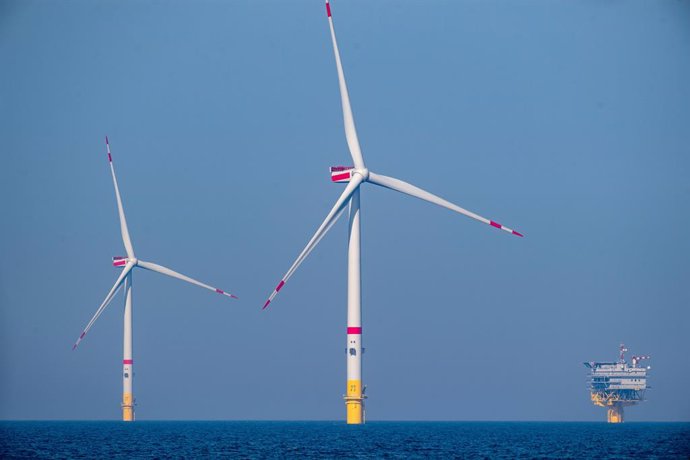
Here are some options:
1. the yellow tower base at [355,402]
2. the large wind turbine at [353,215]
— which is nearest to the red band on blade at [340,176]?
the large wind turbine at [353,215]

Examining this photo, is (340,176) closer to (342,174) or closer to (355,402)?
(342,174)

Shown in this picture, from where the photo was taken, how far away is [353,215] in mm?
165250

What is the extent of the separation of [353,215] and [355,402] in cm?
2704

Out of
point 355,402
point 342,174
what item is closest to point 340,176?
point 342,174

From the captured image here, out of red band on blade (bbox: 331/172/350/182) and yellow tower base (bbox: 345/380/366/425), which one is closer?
yellow tower base (bbox: 345/380/366/425)

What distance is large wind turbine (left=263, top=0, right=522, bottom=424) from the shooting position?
160 meters

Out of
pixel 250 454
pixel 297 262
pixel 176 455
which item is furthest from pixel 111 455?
pixel 297 262

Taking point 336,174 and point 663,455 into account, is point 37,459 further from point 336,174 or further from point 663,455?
point 663,455

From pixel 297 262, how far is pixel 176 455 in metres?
31.9

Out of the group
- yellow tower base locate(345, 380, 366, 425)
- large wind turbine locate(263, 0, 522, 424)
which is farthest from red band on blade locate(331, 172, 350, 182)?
yellow tower base locate(345, 380, 366, 425)

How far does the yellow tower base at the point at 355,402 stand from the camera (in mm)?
161250

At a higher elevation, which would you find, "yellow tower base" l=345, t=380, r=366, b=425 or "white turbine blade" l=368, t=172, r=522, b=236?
"white turbine blade" l=368, t=172, r=522, b=236

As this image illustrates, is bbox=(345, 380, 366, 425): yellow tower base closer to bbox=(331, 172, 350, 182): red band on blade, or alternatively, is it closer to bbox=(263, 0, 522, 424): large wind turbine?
bbox=(263, 0, 522, 424): large wind turbine

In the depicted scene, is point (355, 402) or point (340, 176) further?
point (340, 176)
